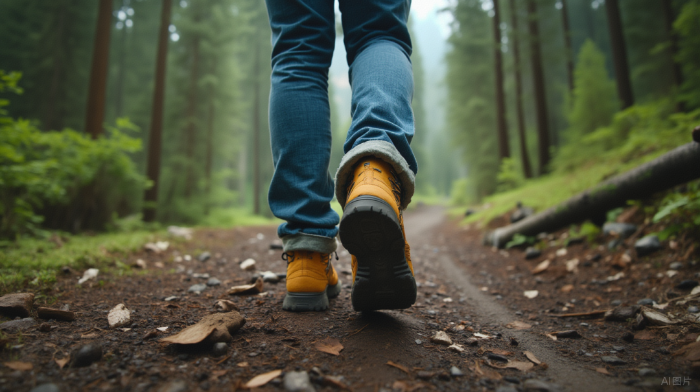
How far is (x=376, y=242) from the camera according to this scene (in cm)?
92

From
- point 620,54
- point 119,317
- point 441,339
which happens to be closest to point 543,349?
point 441,339

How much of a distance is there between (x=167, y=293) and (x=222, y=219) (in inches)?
333

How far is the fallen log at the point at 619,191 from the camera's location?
1973mm

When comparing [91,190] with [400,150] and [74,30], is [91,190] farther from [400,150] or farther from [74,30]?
[74,30]

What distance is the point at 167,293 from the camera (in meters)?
1.43

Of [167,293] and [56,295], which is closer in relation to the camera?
[56,295]

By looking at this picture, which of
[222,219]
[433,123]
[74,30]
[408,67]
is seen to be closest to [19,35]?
[74,30]

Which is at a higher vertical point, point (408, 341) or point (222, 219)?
point (222, 219)

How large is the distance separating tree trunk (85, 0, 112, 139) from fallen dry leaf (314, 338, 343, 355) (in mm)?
6174

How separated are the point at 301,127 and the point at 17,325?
1.07 metres

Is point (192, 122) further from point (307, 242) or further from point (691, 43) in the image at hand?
point (691, 43)

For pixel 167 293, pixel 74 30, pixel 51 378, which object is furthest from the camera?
pixel 74 30

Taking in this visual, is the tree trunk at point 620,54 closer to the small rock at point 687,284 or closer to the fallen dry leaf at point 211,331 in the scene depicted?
the small rock at point 687,284

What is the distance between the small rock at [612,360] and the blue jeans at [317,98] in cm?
79
